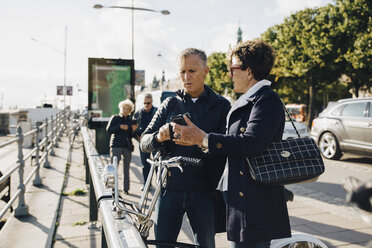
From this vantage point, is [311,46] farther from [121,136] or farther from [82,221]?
[82,221]

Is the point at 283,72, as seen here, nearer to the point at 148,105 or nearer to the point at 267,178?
the point at 148,105

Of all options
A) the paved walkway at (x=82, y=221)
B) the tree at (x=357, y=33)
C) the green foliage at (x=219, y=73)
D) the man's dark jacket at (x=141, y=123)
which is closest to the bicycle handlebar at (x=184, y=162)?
the paved walkway at (x=82, y=221)

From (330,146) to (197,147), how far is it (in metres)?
9.33

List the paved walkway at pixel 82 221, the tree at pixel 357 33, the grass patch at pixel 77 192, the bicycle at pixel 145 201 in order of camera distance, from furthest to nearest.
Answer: the tree at pixel 357 33 → the grass patch at pixel 77 192 → the paved walkway at pixel 82 221 → the bicycle at pixel 145 201

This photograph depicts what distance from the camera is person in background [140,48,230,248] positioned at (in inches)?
90.1

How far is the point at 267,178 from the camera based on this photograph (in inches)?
66.6

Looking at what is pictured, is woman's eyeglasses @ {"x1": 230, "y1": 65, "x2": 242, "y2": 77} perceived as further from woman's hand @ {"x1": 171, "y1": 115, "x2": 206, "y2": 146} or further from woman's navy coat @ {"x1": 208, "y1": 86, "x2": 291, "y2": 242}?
woman's hand @ {"x1": 171, "y1": 115, "x2": 206, "y2": 146}

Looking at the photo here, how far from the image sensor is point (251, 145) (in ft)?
5.50

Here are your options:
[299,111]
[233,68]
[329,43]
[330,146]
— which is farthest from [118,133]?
[299,111]

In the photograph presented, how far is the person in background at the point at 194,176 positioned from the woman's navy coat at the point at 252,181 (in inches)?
18.2

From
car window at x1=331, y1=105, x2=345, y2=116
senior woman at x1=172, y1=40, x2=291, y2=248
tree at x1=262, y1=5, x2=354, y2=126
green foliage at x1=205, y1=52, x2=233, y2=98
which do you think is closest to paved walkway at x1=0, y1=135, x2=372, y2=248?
senior woman at x1=172, y1=40, x2=291, y2=248

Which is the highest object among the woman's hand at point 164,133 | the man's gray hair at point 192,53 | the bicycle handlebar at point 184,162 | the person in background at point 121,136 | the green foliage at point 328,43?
the green foliage at point 328,43

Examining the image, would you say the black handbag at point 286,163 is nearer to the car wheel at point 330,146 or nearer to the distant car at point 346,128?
the distant car at point 346,128

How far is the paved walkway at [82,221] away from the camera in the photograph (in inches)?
156
